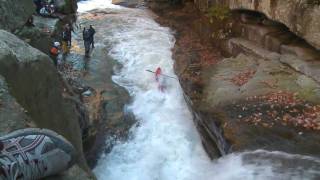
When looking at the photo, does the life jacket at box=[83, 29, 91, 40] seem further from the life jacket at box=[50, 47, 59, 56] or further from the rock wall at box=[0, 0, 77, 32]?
the rock wall at box=[0, 0, 77, 32]

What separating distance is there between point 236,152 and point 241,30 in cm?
1009

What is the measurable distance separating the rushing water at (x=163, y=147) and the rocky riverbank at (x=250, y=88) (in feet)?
1.52

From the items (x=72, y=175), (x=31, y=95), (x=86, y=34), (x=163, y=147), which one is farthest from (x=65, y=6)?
(x=72, y=175)

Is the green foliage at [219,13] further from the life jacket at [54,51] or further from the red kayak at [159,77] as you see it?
the life jacket at [54,51]

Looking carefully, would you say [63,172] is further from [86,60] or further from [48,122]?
[86,60]

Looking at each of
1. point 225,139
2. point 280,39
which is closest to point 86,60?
point 280,39

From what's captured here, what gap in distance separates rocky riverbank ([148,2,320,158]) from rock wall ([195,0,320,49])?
74 centimetres

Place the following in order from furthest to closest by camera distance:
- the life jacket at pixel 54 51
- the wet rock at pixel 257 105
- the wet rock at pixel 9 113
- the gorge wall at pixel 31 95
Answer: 1. the life jacket at pixel 54 51
2. the wet rock at pixel 257 105
3. the gorge wall at pixel 31 95
4. the wet rock at pixel 9 113

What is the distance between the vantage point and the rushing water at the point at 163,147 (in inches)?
450

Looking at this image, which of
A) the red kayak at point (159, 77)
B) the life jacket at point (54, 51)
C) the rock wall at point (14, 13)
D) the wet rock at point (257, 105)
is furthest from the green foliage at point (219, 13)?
the rock wall at point (14, 13)

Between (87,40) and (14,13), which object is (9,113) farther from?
(87,40)

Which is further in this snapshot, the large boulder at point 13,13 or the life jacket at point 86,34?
the life jacket at point 86,34

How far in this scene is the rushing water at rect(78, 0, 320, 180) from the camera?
1143 cm

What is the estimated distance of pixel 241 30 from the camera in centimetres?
2105
